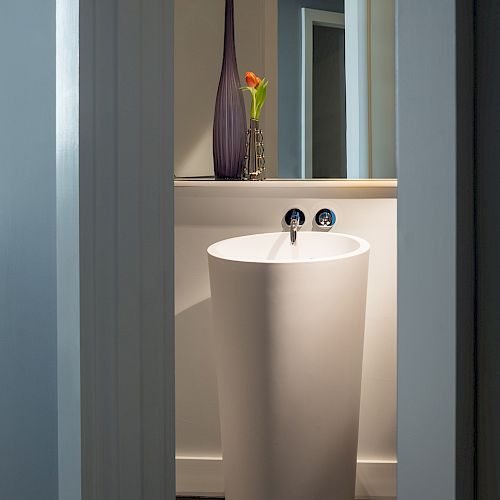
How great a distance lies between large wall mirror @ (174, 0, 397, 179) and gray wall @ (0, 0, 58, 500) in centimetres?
134

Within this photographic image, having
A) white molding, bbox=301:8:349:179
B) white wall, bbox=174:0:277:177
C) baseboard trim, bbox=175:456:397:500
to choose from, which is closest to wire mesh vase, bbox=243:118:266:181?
white wall, bbox=174:0:277:177

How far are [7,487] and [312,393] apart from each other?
100 cm

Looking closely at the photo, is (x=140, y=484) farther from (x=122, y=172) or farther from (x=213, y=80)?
(x=213, y=80)

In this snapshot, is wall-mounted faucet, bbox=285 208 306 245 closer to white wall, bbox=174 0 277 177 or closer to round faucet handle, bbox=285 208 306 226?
round faucet handle, bbox=285 208 306 226

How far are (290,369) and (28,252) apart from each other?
39.8 inches

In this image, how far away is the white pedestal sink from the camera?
61.4 inches

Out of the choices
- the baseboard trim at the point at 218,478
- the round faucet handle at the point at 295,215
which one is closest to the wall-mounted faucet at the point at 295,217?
the round faucet handle at the point at 295,215

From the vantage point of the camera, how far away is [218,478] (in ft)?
6.51

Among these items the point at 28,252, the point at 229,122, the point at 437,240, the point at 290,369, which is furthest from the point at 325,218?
the point at 437,240

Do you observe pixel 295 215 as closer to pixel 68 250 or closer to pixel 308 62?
pixel 308 62

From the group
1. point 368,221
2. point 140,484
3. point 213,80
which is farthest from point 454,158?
point 213,80

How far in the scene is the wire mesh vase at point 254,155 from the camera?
1.97m
